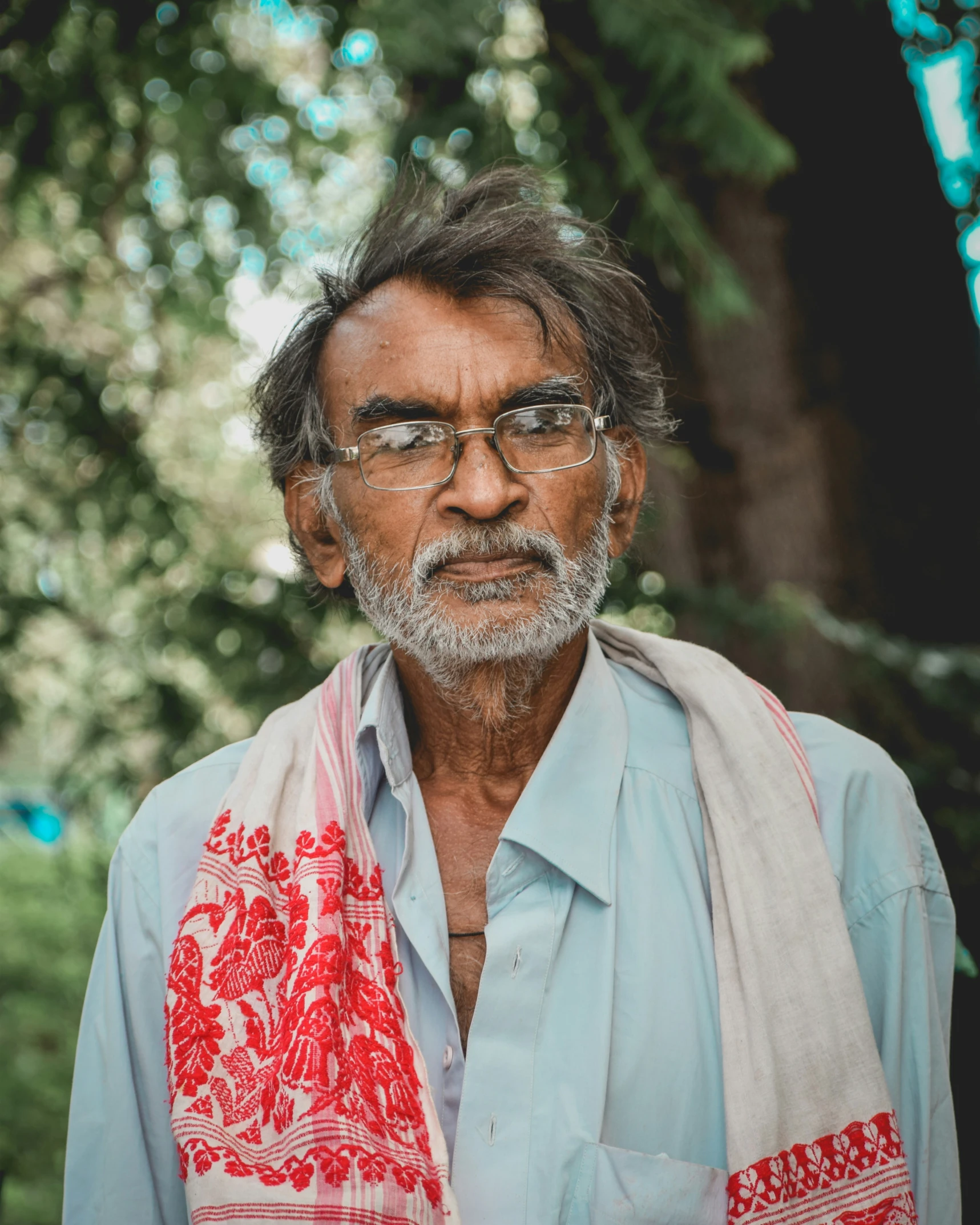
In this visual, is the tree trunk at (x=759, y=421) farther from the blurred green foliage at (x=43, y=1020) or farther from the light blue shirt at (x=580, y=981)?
the blurred green foliage at (x=43, y=1020)

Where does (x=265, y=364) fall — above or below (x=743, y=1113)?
above

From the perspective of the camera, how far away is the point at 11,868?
37.1 ft

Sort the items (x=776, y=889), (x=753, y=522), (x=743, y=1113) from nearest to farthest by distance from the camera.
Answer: (x=743, y=1113), (x=776, y=889), (x=753, y=522)

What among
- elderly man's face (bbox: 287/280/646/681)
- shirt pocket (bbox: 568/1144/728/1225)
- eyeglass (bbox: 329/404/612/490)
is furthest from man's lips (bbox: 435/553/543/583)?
shirt pocket (bbox: 568/1144/728/1225)

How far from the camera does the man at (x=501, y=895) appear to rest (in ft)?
5.09

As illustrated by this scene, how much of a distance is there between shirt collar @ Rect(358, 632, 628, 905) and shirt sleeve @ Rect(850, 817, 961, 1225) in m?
0.47

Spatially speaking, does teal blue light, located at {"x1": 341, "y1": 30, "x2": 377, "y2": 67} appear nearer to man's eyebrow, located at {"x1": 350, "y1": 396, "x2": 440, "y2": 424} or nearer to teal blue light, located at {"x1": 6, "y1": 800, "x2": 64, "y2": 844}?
man's eyebrow, located at {"x1": 350, "y1": 396, "x2": 440, "y2": 424}

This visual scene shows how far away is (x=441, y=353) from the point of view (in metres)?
1.86

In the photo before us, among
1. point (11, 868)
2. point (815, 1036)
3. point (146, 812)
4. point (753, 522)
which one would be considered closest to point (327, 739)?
point (146, 812)

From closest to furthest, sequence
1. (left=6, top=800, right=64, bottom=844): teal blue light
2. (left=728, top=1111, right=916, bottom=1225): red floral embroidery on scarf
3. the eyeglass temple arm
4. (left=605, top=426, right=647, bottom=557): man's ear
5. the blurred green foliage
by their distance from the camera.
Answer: (left=728, top=1111, right=916, bottom=1225): red floral embroidery on scarf → the eyeglass temple arm → (left=605, top=426, right=647, bottom=557): man's ear → the blurred green foliage → (left=6, top=800, right=64, bottom=844): teal blue light

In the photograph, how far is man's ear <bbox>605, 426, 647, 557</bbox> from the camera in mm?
2148

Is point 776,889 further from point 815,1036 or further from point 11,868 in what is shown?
point 11,868

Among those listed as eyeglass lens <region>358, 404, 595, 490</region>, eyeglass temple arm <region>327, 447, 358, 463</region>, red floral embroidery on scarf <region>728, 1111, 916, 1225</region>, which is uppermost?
eyeglass temple arm <region>327, 447, 358, 463</region>

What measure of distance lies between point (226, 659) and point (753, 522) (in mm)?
1818
